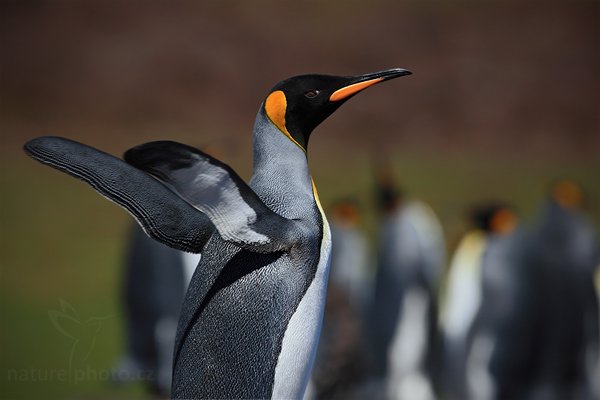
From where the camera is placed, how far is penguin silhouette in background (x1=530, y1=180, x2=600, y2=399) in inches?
132

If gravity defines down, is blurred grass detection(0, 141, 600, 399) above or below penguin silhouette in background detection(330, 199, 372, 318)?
below

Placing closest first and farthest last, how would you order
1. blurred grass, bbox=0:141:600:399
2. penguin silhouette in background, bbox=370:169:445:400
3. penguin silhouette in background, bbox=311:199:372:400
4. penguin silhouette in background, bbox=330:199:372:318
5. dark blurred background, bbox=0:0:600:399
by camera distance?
penguin silhouette in background, bbox=311:199:372:400, penguin silhouette in background, bbox=370:169:445:400, penguin silhouette in background, bbox=330:199:372:318, blurred grass, bbox=0:141:600:399, dark blurred background, bbox=0:0:600:399

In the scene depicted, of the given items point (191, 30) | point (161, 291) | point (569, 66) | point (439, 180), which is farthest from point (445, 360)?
point (569, 66)

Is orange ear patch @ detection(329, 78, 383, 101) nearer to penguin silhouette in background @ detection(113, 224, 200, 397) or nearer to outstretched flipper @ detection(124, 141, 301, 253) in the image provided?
outstretched flipper @ detection(124, 141, 301, 253)

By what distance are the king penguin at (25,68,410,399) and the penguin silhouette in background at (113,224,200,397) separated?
1.71 m

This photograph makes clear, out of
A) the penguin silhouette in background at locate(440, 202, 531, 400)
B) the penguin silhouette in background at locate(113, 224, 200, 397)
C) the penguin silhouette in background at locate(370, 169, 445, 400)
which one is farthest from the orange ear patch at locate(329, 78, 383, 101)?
the penguin silhouette in background at locate(370, 169, 445, 400)

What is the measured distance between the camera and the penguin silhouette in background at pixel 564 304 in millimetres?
3342

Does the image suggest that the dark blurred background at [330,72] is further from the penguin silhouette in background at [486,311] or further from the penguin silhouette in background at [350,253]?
the penguin silhouette in background at [486,311]

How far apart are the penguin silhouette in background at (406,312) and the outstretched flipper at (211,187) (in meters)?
2.96

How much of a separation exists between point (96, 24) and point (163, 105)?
3.54ft

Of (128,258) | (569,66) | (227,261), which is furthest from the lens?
(569,66)

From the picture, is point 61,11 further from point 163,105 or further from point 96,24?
point 163,105

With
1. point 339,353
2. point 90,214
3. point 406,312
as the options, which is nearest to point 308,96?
point 339,353

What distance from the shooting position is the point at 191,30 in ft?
31.0
